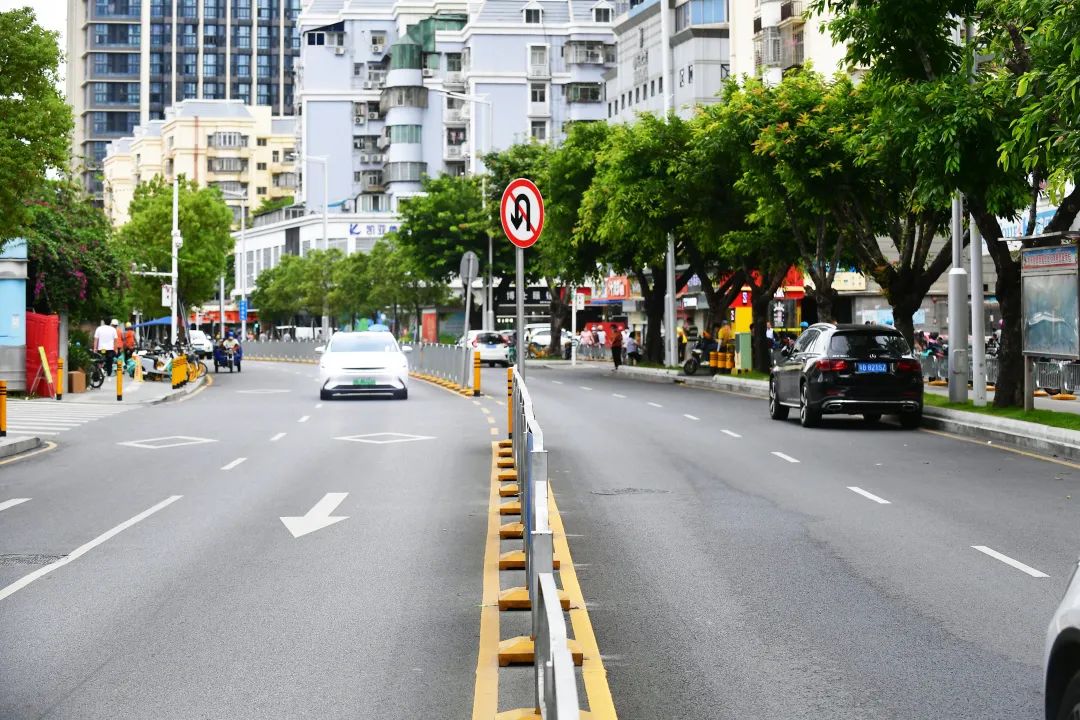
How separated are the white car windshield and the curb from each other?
42.8 feet

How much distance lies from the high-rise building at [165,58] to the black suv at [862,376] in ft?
558

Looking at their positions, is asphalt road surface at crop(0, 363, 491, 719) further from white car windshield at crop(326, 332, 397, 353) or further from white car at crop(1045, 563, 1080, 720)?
white car windshield at crop(326, 332, 397, 353)

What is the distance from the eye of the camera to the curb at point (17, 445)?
21328mm

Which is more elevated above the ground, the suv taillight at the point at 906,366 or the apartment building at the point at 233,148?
the apartment building at the point at 233,148

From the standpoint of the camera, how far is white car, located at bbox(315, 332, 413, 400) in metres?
34.9

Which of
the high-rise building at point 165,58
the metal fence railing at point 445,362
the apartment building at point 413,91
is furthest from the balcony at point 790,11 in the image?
the high-rise building at point 165,58

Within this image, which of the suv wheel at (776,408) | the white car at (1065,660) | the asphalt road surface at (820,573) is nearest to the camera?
→ the white car at (1065,660)

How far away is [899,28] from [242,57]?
177 meters

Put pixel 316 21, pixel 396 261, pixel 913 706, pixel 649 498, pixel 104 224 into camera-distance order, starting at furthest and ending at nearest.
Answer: pixel 316 21 → pixel 396 261 → pixel 104 224 → pixel 649 498 → pixel 913 706

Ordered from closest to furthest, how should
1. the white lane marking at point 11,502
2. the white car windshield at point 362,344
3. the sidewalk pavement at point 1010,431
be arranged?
the white lane marking at point 11,502
the sidewalk pavement at point 1010,431
the white car windshield at point 362,344

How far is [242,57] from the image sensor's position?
192750 millimetres

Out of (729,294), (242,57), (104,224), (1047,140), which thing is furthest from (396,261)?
(242,57)

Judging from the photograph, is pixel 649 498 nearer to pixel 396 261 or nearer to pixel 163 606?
pixel 163 606

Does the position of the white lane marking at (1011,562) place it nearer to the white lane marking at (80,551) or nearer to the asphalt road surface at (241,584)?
the asphalt road surface at (241,584)
